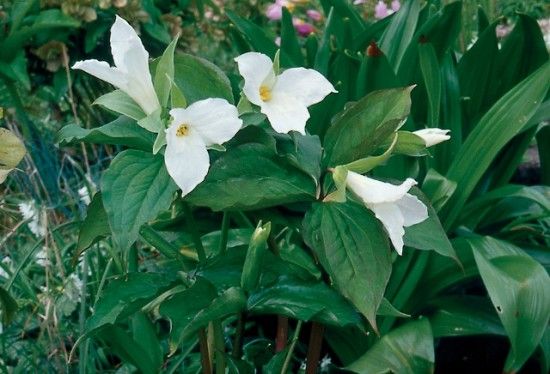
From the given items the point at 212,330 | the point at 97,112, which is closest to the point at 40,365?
the point at 212,330

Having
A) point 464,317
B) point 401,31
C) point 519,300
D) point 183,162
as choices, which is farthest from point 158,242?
point 401,31

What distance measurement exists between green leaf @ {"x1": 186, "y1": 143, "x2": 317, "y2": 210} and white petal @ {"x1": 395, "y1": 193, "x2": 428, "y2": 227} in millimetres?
123

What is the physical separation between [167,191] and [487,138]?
117 centimetres

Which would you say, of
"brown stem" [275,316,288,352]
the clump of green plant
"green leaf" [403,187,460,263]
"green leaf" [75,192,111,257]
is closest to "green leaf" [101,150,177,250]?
the clump of green plant

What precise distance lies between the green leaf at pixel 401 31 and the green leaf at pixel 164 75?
1.36 metres

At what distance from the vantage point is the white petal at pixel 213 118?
1150 mm

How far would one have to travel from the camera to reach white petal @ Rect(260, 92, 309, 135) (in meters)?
1.20

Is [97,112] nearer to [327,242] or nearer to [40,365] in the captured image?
[40,365]

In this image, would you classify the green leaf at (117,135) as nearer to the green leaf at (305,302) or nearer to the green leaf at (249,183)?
the green leaf at (249,183)

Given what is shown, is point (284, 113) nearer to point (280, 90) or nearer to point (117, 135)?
point (280, 90)

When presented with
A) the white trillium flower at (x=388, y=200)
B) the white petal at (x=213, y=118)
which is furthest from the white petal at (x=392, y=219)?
the white petal at (x=213, y=118)

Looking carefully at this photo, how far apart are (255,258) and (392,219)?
8.1 inches

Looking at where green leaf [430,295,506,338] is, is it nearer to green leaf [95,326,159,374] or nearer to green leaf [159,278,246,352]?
green leaf [95,326,159,374]

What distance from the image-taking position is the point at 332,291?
4.38 ft
